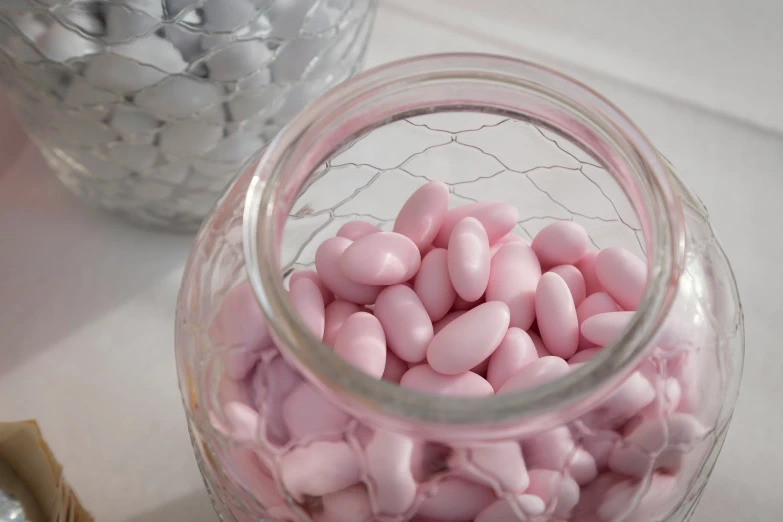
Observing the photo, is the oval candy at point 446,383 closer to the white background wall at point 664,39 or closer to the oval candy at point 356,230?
the oval candy at point 356,230

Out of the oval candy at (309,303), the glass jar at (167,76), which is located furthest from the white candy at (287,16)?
the oval candy at (309,303)

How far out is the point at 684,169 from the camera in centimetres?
42

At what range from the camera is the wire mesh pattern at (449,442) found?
0.67 ft

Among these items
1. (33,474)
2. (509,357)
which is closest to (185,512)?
(33,474)

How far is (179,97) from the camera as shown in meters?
0.30

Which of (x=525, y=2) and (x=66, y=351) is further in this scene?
(x=525, y=2)

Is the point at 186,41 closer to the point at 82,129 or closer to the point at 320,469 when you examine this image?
the point at 82,129

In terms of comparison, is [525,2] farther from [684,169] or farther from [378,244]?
[378,244]

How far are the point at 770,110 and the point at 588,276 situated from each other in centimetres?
24

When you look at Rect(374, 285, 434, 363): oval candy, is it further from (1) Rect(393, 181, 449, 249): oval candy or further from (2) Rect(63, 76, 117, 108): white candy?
(2) Rect(63, 76, 117, 108): white candy

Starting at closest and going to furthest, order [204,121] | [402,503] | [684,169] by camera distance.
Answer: [402,503] → [204,121] → [684,169]

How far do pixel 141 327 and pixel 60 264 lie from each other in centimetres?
6

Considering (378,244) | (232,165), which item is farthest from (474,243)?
(232,165)

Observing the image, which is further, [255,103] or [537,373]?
[255,103]
